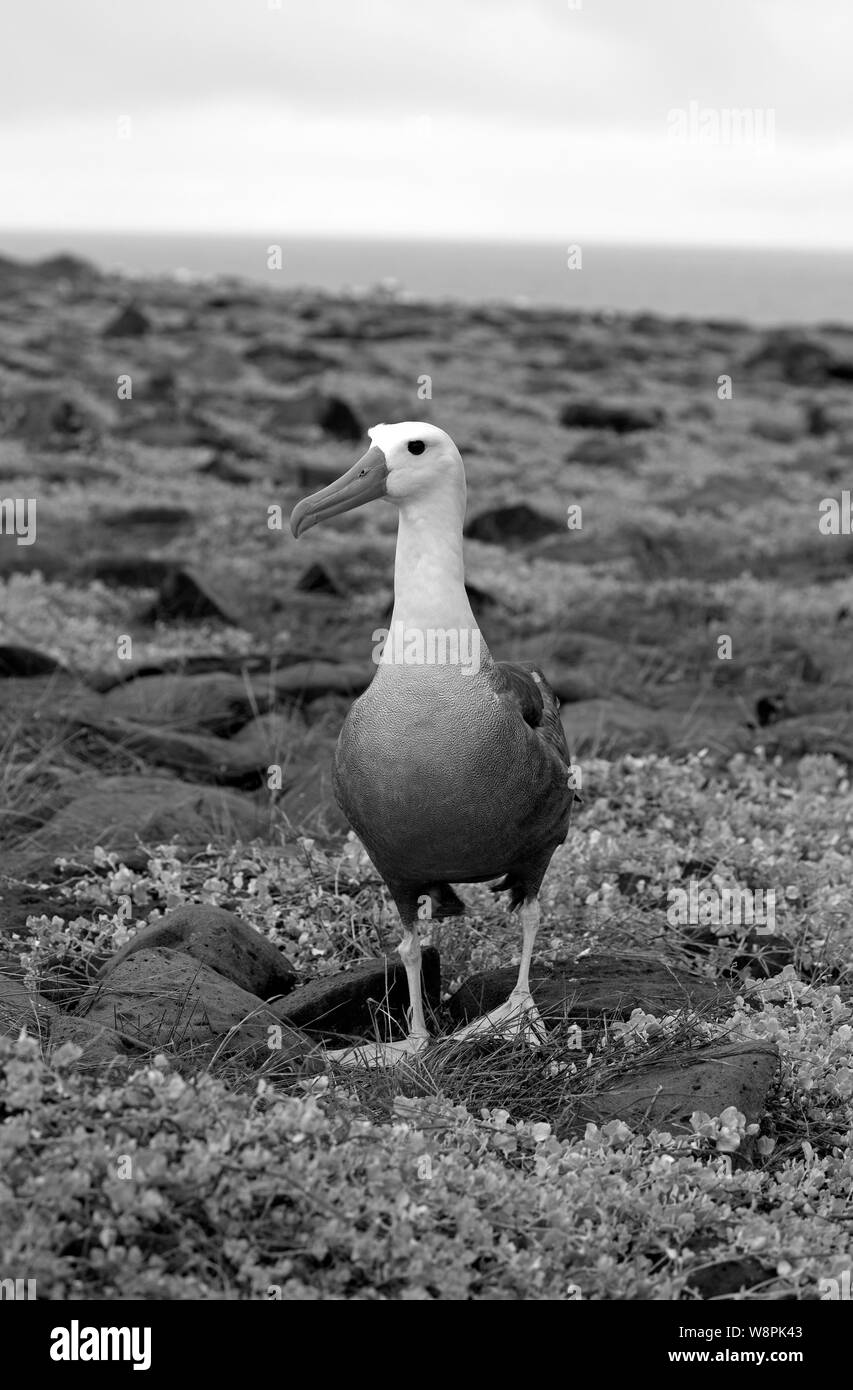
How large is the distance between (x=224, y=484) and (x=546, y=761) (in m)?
14.7

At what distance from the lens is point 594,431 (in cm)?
2811

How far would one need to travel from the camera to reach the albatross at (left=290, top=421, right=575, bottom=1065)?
518cm

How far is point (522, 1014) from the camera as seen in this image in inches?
218

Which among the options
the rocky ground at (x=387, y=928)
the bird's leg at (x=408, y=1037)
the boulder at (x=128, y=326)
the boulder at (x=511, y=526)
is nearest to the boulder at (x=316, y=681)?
the rocky ground at (x=387, y=928)

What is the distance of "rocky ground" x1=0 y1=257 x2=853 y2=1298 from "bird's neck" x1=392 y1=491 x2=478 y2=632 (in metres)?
1.37

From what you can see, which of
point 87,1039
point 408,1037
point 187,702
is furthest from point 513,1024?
point 187,702

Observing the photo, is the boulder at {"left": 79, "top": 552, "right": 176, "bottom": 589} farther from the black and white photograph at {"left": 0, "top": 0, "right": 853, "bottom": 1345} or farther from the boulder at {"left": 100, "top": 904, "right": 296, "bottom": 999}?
the boulder at {"left": 100, "top": 904, "right": 296, "bottom": 999}

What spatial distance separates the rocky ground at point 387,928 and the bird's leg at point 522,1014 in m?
0.07

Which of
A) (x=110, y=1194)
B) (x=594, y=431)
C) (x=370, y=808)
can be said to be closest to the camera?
(x=110, y=1194)

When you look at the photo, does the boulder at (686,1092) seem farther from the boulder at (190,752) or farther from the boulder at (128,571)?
the boulder at (128,571)
